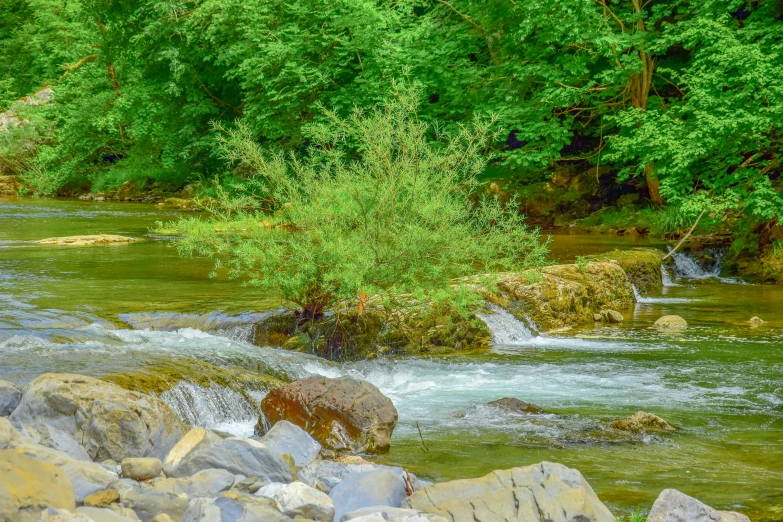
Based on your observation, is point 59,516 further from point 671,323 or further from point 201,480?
point 671,323

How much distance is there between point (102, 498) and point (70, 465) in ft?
1.16

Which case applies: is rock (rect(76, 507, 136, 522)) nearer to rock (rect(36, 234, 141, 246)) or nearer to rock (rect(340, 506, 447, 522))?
rock (rect(340, 506, 447, 522))

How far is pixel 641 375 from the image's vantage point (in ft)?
30.9

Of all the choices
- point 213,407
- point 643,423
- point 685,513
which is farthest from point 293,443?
point 643,423

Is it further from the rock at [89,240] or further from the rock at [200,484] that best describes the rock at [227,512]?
the rock at [89,240]

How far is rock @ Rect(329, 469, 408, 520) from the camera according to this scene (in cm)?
490

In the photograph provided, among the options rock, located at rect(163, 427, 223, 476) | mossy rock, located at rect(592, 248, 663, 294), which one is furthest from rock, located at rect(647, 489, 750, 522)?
mossy rock, located at rect(592, 248, 663, 294)

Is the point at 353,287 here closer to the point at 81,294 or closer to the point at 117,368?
the point at 117,368

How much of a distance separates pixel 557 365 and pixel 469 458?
3743mm

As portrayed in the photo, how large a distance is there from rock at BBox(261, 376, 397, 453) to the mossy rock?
27.3ft

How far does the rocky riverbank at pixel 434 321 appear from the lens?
35.1ft

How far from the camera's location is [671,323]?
12.2 m

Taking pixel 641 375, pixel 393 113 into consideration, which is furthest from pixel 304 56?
pixel 641 375

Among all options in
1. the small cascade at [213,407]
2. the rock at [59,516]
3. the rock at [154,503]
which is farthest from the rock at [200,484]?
the small cascade at [213,407]
